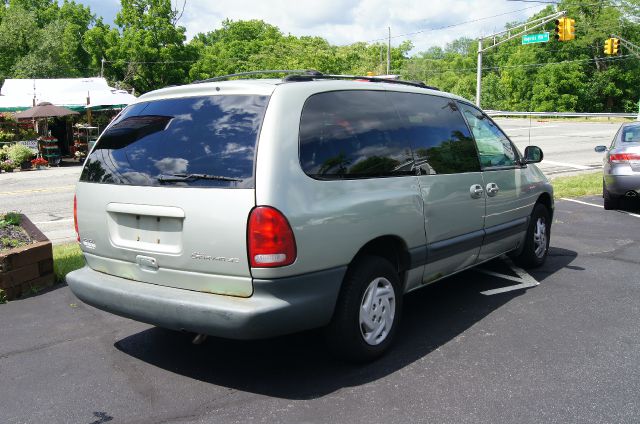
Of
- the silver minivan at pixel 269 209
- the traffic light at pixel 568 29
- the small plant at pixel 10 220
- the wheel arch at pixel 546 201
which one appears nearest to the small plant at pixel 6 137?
the small plant at pixel 10 220

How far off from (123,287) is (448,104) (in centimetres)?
298

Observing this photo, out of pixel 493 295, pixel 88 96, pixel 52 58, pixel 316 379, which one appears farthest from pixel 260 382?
pixel 52 58

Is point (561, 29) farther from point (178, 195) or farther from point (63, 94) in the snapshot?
point (178, 195)

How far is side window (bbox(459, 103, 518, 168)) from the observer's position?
17.2 ft

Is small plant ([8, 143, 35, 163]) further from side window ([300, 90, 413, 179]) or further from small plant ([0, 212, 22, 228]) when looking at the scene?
side window ([300, 90, 413, 179])

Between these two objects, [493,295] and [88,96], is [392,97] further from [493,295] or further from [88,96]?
[88,96]

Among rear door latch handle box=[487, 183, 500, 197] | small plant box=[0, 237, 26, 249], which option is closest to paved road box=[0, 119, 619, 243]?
small plant box=[0, 237, 26, 249]

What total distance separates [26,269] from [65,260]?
962mm

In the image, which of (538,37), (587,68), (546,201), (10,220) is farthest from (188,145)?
(587,68)

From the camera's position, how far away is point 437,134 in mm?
4707

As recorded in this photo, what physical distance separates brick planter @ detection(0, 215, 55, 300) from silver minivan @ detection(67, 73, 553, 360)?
1799 mm

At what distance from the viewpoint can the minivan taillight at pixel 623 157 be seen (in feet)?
30.2

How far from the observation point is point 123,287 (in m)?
3.77

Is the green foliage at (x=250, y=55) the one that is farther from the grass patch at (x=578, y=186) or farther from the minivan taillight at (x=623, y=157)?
the minivan taillight at (x=623, y=157)
